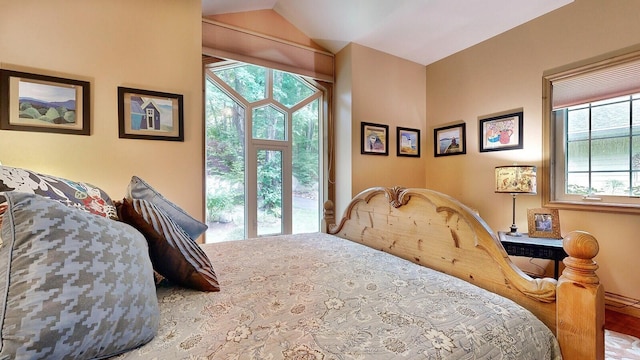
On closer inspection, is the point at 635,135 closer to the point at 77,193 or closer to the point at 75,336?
the point at 75,336

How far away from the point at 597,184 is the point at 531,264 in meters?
0.95

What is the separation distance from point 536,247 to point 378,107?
2.19 meters

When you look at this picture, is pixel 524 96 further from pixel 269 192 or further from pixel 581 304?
pixel 269 192

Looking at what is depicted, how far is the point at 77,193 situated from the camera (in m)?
0.97

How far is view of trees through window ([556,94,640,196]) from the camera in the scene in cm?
220

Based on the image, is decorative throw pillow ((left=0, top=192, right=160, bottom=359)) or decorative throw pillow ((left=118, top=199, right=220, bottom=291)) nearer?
decorative throw pillow ((left=0, top=192, right=160, bottom=359))

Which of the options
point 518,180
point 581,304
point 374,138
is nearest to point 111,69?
point 374,138

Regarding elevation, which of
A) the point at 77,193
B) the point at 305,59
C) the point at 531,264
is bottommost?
the point at 531,264

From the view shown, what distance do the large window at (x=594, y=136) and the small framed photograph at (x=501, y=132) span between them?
245 mm

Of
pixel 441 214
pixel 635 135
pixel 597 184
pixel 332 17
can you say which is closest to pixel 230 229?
pixel 441 214

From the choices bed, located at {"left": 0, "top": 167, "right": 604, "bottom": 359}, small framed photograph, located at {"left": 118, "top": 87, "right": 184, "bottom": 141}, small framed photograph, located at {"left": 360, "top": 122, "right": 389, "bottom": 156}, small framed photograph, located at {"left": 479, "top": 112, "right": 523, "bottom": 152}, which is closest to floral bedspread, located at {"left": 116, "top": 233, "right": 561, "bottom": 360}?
bed, located at {"left": 0, "top": 167, "right": 604, "bottom": 359}

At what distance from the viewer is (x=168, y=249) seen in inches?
37.0

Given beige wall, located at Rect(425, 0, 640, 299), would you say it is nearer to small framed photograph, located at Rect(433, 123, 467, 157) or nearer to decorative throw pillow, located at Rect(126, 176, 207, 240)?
small framed photograph, located at Rect(433, 123, 467, 157)

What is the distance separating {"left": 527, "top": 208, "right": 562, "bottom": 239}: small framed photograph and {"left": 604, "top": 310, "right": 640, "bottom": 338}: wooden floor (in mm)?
664
